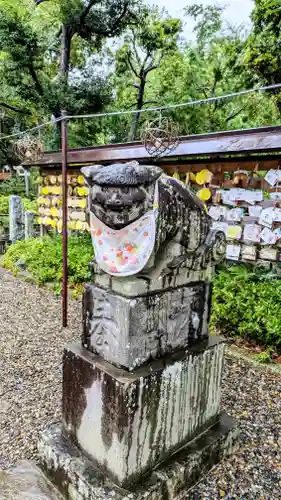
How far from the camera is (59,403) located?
129 inches

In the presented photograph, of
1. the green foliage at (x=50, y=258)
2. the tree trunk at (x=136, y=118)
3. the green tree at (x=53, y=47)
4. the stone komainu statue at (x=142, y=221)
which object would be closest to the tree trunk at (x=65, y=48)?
the green tree at (x=53, y=47)

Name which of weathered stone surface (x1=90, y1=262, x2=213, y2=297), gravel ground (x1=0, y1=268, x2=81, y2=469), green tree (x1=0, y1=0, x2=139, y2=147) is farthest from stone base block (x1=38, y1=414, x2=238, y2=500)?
green tree (x1=0, y1=0, x2=139, y2=147)

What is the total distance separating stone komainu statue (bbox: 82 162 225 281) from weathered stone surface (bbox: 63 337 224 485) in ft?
2.10

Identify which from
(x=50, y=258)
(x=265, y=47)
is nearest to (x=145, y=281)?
(x=50, y=258)

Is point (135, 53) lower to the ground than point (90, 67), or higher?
higher

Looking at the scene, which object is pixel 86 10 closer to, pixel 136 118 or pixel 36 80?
pixel 36 80

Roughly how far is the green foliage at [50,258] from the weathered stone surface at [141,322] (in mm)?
4586

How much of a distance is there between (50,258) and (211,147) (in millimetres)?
4458

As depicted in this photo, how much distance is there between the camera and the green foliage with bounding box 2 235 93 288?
7.08m

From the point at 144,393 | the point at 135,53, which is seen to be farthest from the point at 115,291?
the point at 135,53

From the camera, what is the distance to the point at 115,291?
7.03 ft

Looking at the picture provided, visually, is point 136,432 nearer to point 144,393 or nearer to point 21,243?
point 144,393

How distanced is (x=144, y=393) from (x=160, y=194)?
4.05 feet

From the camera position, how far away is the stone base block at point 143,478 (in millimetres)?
2023
